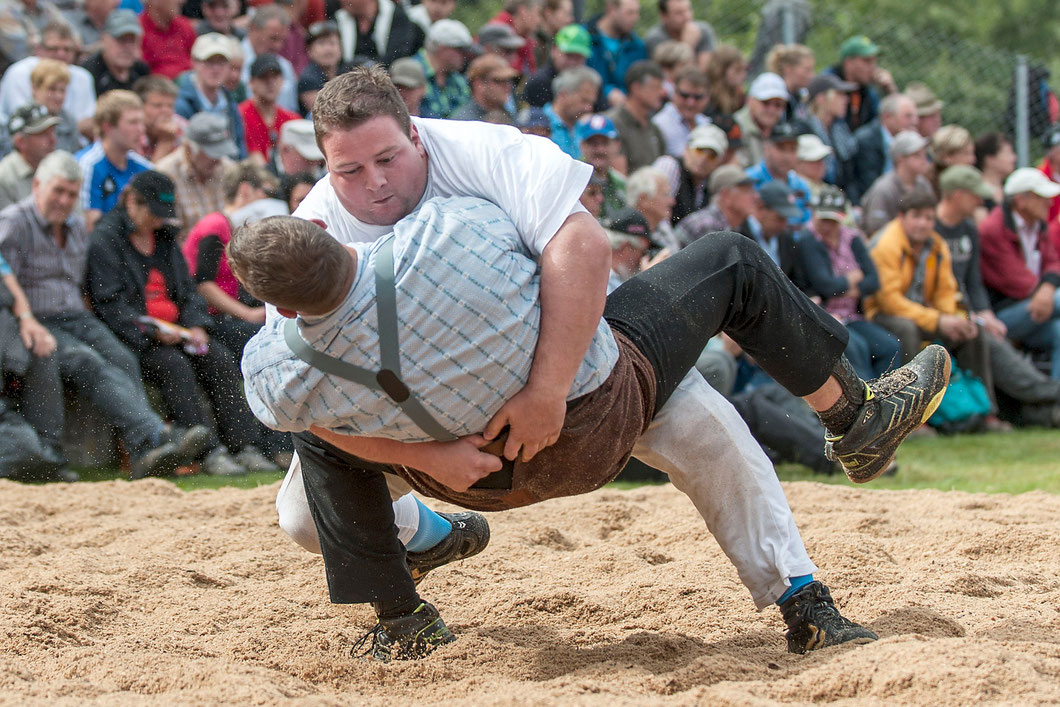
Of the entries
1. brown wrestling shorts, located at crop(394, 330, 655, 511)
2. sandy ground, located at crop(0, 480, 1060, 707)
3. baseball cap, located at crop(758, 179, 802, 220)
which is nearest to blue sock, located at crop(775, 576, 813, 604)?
sandy ground, located at crop(0, 480, 1060, 707)

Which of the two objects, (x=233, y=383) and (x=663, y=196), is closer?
(x=233, y=383)

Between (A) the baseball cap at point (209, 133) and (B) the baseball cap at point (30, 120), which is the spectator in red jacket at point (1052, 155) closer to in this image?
(A) the baseball cap at point (209, 133)

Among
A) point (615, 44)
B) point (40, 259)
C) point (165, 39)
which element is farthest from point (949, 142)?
point (40, 259)

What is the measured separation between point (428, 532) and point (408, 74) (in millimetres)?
5467

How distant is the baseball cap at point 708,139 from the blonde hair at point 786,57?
1875mm

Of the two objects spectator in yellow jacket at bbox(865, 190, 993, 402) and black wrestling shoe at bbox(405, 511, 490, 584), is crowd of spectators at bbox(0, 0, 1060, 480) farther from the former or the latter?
black wrestling shoe at bbox(405, 511, 490, 584)

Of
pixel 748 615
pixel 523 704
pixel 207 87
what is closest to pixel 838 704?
pixel 523 704

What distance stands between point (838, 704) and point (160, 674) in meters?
1.74

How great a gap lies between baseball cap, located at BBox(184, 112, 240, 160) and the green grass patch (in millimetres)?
2196

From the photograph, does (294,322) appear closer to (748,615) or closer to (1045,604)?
(748,615)

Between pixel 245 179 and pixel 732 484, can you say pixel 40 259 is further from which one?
pixel 732 484

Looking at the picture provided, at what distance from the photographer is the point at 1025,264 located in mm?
10328

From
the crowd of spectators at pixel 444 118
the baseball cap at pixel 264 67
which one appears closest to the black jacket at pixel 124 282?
the crowd of spectators at pixel 444 118

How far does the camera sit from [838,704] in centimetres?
288
